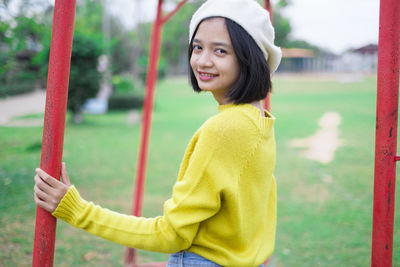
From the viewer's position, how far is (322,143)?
29.7ft

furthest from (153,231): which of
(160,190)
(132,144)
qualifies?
(132,144)

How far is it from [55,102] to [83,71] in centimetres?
1045

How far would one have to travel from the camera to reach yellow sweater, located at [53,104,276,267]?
114 centimetres

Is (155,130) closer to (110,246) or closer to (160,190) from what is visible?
(160,190)

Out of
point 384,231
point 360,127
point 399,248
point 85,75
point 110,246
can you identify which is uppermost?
point 85,75

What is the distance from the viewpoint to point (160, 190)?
213 inches

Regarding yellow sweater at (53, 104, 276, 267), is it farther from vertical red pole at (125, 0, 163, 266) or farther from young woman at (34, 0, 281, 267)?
vertical red pole at (125, 0, 163, 266)

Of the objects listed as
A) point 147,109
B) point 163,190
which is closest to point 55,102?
point 147,109

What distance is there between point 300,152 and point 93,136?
473 cm

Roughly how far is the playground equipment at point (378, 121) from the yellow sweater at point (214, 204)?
0.13 m

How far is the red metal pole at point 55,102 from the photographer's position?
1.24 metres

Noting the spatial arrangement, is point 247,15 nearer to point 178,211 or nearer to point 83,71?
point 178,211

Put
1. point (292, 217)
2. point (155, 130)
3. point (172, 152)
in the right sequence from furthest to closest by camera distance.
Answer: point (155, 130) → point (172, 152) → point (292, 217)

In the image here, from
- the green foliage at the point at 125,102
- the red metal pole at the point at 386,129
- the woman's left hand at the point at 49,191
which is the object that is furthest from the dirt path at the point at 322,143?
the green foliage at the point at 125,102
